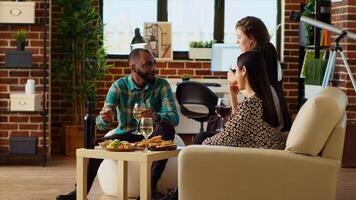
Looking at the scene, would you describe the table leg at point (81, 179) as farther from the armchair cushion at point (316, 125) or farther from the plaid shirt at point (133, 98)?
the armchair cushion at point (316, 125)

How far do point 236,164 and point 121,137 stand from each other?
60.4 inches

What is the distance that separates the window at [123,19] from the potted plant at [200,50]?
1.90 ft

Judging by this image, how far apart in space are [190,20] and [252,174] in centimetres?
504

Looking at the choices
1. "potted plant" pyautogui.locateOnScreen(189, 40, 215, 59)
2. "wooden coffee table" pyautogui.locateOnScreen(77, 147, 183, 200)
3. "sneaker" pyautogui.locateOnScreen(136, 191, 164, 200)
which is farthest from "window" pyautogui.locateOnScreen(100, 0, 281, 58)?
"wooden coffee table" pyautogui.locateOnScreen(77, 147, 183, 200)

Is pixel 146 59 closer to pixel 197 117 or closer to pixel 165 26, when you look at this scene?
pixel 197 117

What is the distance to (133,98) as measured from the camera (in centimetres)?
516

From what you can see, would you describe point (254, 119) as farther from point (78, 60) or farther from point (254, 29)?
point (78, 60)

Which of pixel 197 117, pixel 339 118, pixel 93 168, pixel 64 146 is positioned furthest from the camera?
pixel 64 146

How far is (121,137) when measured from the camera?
5051mm

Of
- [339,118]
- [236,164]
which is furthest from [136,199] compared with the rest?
[339,118]

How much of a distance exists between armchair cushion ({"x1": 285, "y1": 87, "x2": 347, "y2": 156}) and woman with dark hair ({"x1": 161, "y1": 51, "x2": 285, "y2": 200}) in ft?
0.98

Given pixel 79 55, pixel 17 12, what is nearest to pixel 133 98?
pixel 17 12

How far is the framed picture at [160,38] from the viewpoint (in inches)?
322

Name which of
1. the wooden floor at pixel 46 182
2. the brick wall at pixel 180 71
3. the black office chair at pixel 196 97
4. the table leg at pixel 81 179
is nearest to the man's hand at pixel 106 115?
the table leg at pixel 81 179
